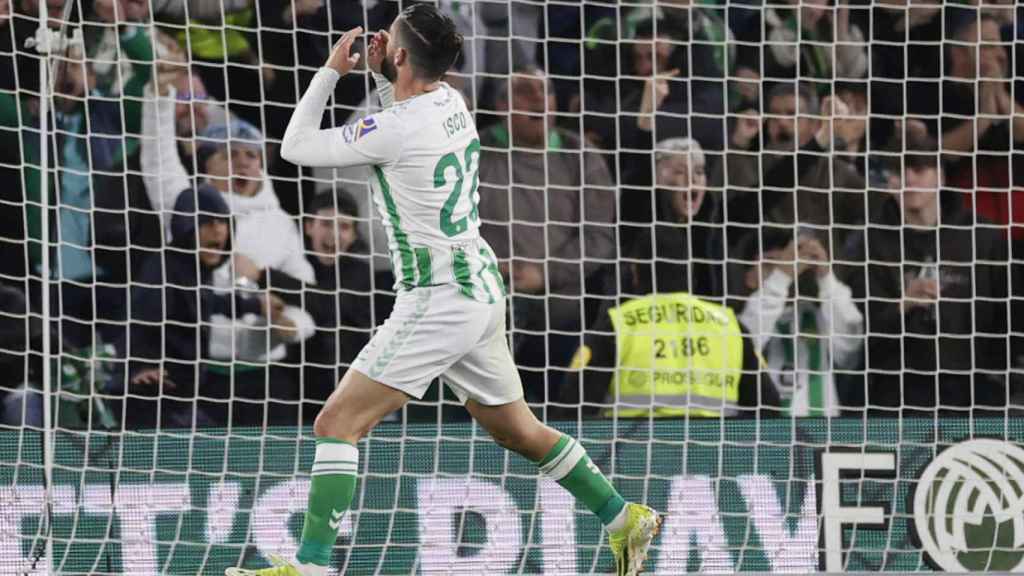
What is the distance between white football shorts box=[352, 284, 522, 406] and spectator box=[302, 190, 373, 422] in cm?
269

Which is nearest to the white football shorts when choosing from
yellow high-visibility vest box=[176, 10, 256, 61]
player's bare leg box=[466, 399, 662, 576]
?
player's bare leg box=[466, 399, 662, 576]

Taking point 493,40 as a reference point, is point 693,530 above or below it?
below

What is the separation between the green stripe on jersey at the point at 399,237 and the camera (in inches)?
213

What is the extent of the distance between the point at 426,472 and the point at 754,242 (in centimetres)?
229

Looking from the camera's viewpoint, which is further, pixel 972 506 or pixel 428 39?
pixel 972 506

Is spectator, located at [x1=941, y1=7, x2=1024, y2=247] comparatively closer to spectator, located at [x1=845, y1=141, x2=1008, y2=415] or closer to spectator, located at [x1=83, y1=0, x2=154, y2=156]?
spectator, located at [x1=845, y1=141, x2=1008, y2=415]

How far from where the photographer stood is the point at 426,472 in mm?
7160

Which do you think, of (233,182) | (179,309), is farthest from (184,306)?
(233,182)

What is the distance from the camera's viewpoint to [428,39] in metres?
5.37

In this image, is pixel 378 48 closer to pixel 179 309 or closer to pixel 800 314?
pixel 179 309

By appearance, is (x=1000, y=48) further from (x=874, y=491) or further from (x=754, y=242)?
(x=874, y=491)

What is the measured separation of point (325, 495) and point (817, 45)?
4475mm

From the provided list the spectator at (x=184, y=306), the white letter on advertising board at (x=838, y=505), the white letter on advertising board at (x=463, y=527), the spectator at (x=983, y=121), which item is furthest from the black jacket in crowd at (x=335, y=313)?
the spectator at (x=983, y=121)

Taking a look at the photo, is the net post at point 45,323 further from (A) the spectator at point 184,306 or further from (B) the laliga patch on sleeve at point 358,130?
(B) the laliga patch on sleeve at point 358,130
